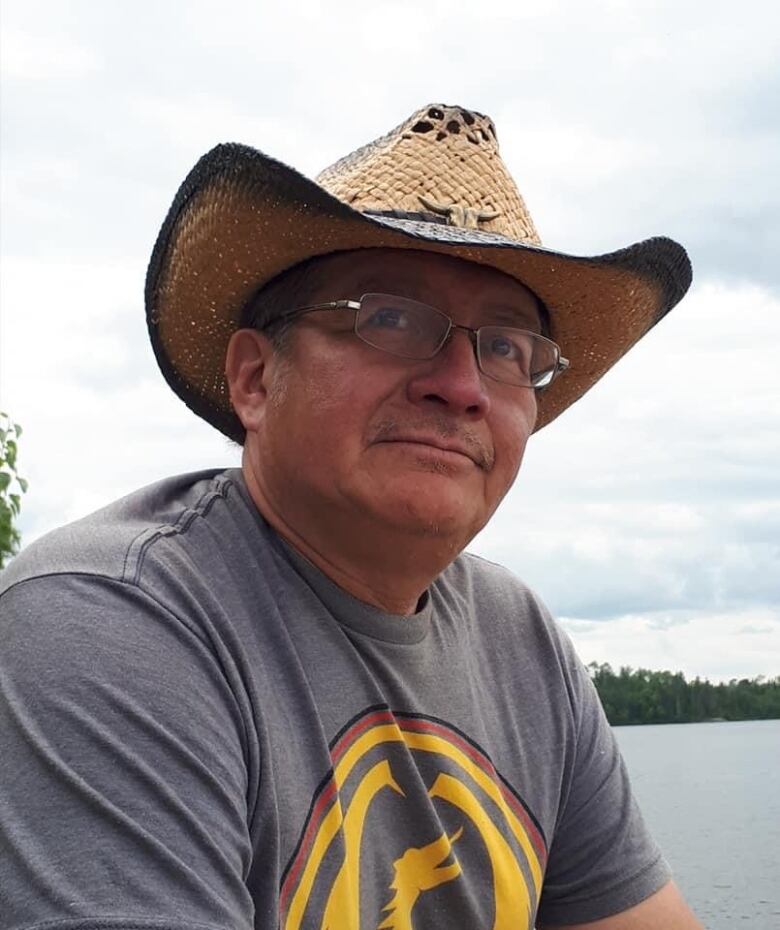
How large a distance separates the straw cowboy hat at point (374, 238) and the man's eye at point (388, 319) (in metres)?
0.13

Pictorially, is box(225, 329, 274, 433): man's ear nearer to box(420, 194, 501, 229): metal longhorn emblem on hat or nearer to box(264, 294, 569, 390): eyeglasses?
box(264, 294, 569, 390): eyeglasses

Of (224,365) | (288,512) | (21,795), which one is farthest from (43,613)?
(224,365)

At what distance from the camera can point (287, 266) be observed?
9.12ft

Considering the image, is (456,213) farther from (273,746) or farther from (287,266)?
(273,746)

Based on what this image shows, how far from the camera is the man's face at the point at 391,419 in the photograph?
A: 254 cm

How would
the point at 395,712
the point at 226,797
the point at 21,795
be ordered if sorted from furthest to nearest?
the point at 395,712 < the point at 226,797 < the point at 21,795

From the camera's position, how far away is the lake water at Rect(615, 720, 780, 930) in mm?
22453

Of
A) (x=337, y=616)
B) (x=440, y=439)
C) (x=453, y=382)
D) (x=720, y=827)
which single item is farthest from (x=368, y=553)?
(x=720, y=827)

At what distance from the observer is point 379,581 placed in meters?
2.65

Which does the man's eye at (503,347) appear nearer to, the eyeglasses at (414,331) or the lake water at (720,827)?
the eyeglasses at (414,331)

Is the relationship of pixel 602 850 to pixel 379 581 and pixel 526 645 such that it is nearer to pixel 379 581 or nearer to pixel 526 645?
pixel 526 645

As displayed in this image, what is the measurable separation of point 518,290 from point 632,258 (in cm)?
29

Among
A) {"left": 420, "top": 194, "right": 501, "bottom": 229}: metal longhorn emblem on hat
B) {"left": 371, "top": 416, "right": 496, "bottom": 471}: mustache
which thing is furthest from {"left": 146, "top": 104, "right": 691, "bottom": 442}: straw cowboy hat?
{"left": 371, "top": 416, "right": 496, "bottom": 471}: mustache

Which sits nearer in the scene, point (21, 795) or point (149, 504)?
point (21, 795)
